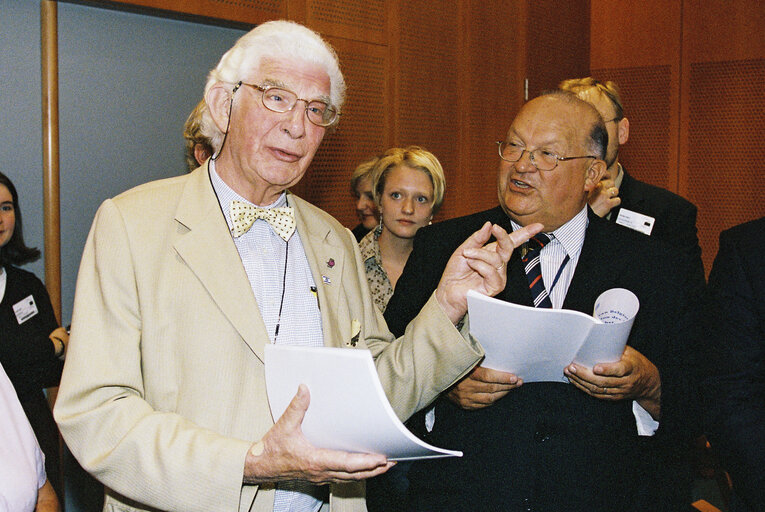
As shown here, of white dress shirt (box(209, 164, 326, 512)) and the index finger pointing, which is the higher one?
the index finger pointing

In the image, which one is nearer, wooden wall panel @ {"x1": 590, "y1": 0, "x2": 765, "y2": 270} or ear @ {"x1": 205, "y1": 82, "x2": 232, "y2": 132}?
ear @ {"x1": 205, "y1": 82, "x2": 232, "y2": 132}

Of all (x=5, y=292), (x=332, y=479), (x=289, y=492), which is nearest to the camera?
(x=332, y=479)

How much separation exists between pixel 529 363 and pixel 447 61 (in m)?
4.47

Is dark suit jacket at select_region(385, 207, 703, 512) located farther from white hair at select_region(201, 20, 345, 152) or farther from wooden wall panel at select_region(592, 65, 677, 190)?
wooden wall panel at select_region(592, 65, 677, 190)

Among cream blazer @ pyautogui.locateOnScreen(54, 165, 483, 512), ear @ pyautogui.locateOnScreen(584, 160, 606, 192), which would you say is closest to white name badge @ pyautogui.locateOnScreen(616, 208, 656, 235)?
ear @ pyautogui.locateOnScreen(584, 160, 606, 192)

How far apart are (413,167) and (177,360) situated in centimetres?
260

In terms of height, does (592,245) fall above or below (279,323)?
above

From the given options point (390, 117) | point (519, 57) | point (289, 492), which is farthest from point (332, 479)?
point (519, 57)

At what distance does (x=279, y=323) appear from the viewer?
1.83 m

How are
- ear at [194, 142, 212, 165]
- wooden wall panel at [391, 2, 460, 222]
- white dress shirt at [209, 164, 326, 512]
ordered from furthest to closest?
wooden wall panel at [391, 2, 460, 222] < ear at [194, 142, 212, 165] < white dress shirt at [209, 164, 326, 512]

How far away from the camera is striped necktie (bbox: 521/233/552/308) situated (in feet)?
7.30

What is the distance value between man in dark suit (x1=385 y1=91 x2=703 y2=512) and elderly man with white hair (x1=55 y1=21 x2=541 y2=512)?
0.32 m

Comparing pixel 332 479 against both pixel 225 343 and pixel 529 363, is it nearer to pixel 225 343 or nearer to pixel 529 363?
pixel 225 343

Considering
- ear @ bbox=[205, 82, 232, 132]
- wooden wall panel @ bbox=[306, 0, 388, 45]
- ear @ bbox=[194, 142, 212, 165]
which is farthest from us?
wooden wall panel @ bbox=[306, 0, 388, 45]
